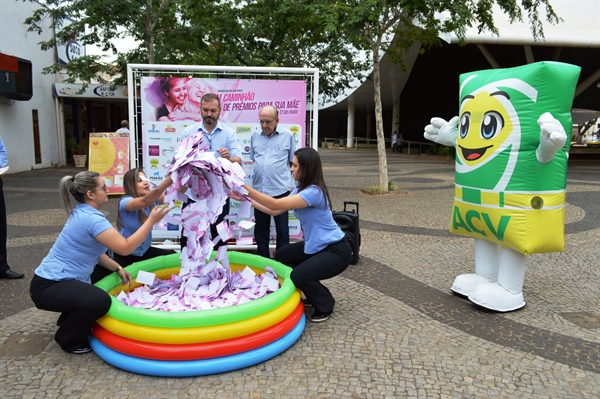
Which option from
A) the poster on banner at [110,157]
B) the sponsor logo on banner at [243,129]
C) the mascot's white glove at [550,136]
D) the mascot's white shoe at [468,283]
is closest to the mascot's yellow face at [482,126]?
the mascot's white glove at [550,136]

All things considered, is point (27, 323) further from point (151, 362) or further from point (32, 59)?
point (32, 59)

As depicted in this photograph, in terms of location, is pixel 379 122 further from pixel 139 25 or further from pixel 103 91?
pixel 103 91

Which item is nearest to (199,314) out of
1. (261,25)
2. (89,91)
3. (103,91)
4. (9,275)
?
(9,275)

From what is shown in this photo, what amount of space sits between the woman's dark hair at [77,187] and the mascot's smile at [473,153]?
3.24 metres

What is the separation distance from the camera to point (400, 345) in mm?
3590

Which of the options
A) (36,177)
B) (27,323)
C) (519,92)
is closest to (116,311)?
(27,323)

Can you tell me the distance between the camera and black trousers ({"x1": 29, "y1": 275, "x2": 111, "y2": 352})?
323 centimetres

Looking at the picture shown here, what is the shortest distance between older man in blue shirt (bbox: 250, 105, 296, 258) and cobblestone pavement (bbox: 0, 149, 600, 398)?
92cm

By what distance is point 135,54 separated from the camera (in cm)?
1382

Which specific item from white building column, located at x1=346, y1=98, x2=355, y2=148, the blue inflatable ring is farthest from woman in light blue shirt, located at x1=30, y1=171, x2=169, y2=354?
white building column, located at x1=346, y1=98, x2=355, y2=148

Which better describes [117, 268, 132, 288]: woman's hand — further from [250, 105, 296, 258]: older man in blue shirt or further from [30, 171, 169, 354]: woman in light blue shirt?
[250, 105, 296, 258]: older man in blue shirt

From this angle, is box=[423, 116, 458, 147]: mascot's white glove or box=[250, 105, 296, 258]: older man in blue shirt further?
box=[250, 105, 296, 258]: older man in blue shirt

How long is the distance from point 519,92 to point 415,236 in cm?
359

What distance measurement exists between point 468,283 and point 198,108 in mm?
3768
